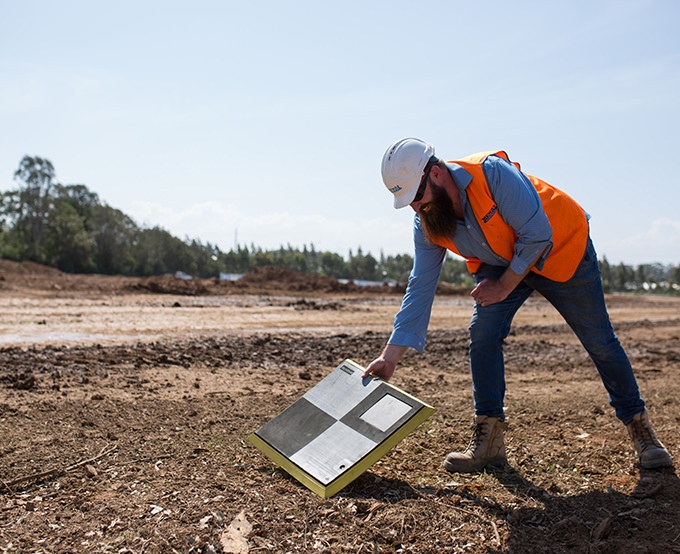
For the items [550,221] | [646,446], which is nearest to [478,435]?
[646,446]

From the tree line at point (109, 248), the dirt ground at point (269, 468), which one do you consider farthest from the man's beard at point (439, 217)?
the tree line at point (109, 248)

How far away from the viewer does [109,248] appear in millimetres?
35781

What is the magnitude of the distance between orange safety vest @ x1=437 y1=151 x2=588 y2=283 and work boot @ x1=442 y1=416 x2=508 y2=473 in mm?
893

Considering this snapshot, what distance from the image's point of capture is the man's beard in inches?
117

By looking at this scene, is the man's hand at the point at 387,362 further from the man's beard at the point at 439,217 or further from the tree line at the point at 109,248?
the tree line at the point at 109,248

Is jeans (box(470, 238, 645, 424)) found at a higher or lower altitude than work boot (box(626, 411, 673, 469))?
higher

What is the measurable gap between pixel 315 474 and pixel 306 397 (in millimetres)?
666

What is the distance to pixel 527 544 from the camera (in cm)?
250

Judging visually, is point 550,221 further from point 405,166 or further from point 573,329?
point 405,166

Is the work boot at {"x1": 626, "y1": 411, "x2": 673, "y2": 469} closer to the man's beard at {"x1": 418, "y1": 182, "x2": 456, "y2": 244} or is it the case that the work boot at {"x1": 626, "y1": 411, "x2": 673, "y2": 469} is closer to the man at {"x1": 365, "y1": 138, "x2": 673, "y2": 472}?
the man at {"x1": 365, "y1": 138, "x2": 673, "y2": 472}

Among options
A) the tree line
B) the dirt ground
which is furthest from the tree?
the dirt ground

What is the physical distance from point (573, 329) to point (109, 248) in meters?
35.9

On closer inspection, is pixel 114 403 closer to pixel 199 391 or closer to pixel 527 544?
pixel 199 391

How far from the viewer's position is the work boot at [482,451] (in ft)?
10.7
